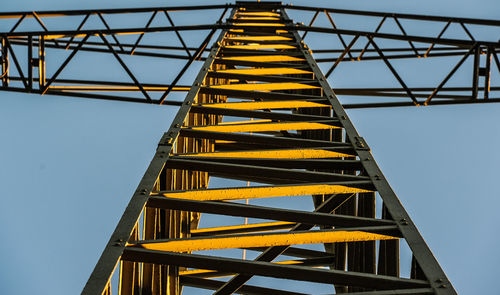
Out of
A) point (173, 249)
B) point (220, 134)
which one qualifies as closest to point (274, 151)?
point (220, 134)

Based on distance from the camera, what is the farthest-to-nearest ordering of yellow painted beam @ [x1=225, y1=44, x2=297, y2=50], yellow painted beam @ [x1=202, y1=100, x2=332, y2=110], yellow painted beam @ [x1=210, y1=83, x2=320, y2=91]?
yellow painted beam @ [x1=225, y1=44, x2=297, y2=50], yellow painted beam @ [x1=210, y1=83, x2=320, y2=91], yellow painted beam @ [x1=202, y1=100, x2=332, y2=110]

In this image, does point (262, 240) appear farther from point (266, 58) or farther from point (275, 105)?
point (266, 58)

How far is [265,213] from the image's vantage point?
6.33 meters

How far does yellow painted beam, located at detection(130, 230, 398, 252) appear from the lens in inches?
228

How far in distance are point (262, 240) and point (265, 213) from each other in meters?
0.47

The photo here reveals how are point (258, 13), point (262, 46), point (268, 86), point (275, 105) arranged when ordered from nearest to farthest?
point (275, 105) → point (268, 86) → point (262, 46) → point (258, 13)

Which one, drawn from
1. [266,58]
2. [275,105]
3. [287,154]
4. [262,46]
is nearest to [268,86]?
[275,105]

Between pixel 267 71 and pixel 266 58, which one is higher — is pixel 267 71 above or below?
below

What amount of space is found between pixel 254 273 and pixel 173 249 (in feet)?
2.67

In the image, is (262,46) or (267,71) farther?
(262,46)

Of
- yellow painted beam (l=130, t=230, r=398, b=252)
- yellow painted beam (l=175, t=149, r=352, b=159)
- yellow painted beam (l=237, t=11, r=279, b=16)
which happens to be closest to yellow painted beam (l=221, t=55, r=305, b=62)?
yellow painted beam (l=175, t=149, r=352, b=159)

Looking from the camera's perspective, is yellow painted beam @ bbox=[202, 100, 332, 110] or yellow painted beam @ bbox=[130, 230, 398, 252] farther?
yellow painted beam @ bbox=[202, 100, 332, 110]

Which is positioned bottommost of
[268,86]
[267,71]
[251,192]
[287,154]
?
[251,192]

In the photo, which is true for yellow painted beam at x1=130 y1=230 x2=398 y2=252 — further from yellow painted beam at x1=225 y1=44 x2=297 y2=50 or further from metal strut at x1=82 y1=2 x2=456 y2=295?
yellow painted beam at x1=225 y1=44 x2=297 y2=50
